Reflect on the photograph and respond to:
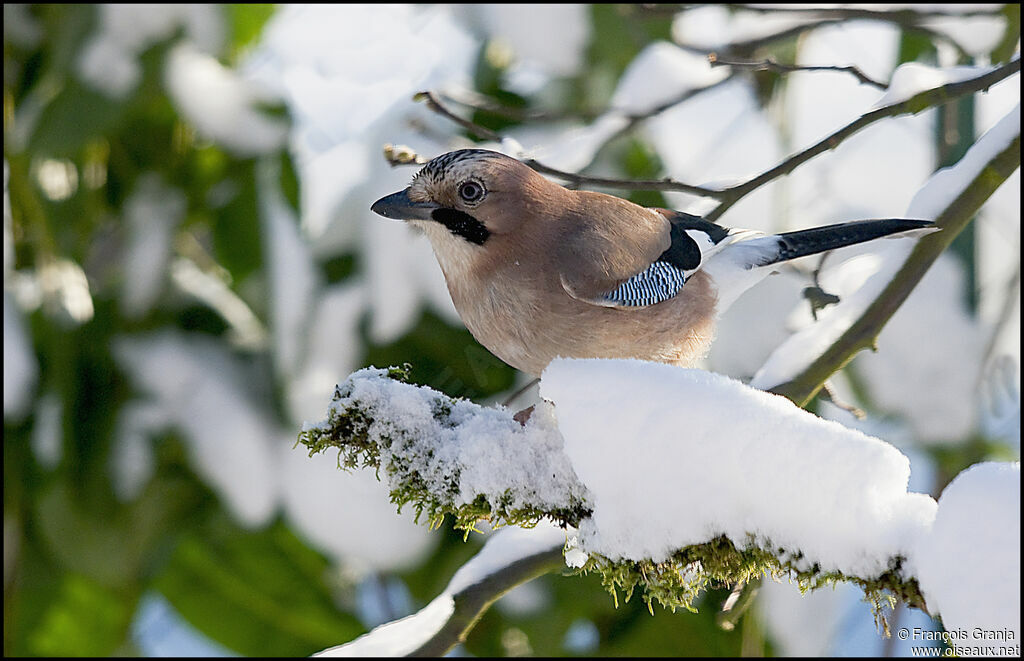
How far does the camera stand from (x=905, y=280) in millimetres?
1675

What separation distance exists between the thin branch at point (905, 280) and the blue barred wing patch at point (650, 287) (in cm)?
26

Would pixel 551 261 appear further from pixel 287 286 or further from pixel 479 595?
pixel 287 286

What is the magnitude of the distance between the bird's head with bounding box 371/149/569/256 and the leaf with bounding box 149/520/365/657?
91.6 inches

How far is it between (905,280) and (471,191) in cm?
81

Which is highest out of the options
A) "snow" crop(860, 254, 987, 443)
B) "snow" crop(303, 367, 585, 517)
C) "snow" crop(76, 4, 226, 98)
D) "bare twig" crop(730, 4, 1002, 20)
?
"bare twig" crop(730, 4, 1002, 20)

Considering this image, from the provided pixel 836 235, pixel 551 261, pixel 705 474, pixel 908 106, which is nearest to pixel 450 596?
pixel 551 261

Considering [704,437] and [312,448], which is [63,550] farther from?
[704,437]

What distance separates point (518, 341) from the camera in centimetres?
157

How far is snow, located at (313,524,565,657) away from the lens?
5.29 feet

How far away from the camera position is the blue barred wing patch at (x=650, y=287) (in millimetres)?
1600

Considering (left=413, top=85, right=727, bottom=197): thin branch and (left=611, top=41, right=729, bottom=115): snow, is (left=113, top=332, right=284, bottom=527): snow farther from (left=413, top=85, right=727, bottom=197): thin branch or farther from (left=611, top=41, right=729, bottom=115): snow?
(left=611, top=41, right=729, bottom=115): snow

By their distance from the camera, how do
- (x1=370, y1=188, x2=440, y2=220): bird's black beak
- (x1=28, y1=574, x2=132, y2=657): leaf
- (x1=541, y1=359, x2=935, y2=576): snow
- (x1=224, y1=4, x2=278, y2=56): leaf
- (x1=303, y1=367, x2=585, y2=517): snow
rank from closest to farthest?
1. (x1=541, y1=359, x2=935, y2=576): snow
2. (x1=303, y1=367, x2=585, y2=517): snow
3. (x1=370, y1=188, x2=440, y2=220): bird's black beak
4. (x1=224, y1=4, x2=278, y2=56): leaf
5. (x1=28, y1=574, x2=132, y2=657): leaf

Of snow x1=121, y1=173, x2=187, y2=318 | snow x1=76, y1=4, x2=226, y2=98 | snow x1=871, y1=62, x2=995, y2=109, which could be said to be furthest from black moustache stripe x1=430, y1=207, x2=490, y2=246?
Result: snow x1=121, y1=173, x2=187, y2=318

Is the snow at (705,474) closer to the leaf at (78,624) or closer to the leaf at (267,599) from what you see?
the leaf at (267,599)
